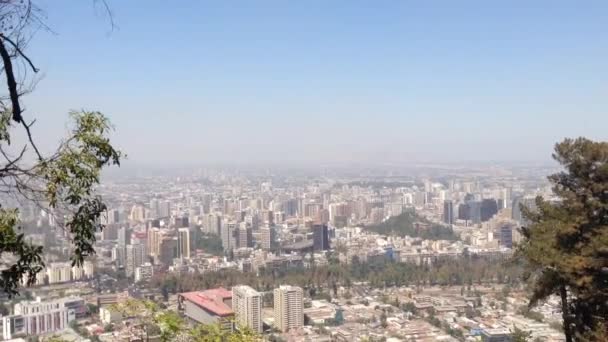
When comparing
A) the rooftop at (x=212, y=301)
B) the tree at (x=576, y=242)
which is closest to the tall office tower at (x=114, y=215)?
the rooftop at (x=212, y=301)

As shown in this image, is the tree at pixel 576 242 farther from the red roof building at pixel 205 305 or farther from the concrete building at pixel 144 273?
the concrete building at pixel 144 273

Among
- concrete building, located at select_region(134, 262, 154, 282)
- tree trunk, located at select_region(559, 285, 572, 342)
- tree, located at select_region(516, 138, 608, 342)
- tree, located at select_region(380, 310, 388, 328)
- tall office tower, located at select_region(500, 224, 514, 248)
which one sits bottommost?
tree, located at select_region(380, 310, 388, 328)

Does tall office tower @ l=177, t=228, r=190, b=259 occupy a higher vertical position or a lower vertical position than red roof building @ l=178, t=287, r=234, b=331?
lower

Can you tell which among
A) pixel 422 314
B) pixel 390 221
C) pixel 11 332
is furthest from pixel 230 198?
pixel 11 332

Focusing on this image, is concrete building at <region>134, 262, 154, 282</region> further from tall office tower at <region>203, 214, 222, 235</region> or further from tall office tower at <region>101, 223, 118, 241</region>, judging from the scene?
tall office tower at <region>203, 214, 222, 235</region>

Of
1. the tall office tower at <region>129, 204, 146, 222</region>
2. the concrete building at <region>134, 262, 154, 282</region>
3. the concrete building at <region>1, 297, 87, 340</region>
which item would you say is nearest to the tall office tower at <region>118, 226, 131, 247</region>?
the tall office tower at <region>129, 204, 146, 222</region>

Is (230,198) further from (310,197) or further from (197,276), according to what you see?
(197,276)

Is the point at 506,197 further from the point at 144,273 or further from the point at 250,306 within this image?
the point at 250,306
